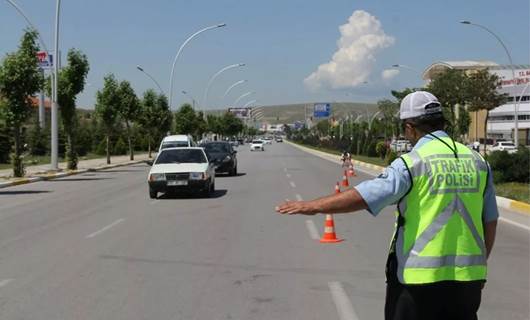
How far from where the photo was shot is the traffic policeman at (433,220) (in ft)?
10.2

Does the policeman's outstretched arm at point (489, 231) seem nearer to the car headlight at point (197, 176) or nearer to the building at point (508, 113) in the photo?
the car headlight at point (197, 176)

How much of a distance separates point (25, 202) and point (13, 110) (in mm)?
10125

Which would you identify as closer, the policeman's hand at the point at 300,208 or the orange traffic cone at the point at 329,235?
the policeman's hand at the point at 300,208

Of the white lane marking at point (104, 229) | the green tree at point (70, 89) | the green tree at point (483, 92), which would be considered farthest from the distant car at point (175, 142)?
the white lane marking at point (104, 229)

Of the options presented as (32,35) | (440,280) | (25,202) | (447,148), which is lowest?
(25,202)

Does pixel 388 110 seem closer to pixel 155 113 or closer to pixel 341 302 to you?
pixel 155 113

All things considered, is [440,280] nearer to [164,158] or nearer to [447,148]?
[447,148]

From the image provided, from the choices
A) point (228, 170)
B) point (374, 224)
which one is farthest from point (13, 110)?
point (374, 224)

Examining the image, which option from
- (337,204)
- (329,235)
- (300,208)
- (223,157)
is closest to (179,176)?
(329,235)

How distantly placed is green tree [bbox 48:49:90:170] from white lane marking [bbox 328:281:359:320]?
3061cm

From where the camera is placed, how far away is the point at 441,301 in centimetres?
312

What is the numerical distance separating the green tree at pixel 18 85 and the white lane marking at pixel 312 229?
1778cm

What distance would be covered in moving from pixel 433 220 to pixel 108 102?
43.7 meters

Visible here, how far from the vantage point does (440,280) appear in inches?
122
